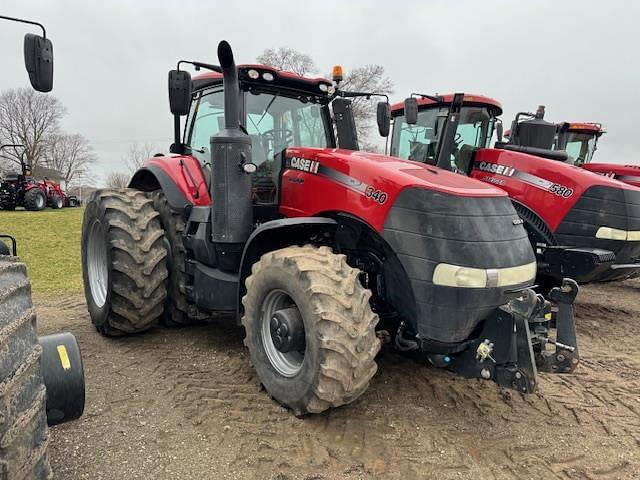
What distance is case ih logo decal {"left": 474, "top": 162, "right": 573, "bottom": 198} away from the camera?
18.3ft

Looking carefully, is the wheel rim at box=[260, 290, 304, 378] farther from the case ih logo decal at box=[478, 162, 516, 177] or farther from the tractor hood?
the case ih logo decal at box=[478, 162, 516, 177]

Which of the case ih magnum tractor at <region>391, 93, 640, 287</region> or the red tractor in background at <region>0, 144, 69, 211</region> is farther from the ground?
the case ih magnum tractor at <region>391, 93, 640, 287</region>

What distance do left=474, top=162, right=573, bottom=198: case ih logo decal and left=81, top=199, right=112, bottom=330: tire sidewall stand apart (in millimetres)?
4410

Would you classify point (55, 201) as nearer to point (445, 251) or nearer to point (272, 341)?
point (272, 341)

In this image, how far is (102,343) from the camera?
434cm

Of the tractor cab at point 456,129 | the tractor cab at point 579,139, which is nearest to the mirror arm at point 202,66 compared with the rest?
the tractor cab at point 456,129

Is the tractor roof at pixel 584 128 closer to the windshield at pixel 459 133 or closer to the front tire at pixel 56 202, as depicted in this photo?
the windshield at pixel 459 133

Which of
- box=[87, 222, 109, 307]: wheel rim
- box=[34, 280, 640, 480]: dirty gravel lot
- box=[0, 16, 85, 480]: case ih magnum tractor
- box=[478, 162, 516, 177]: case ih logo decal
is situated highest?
box=[478, 162, 516, 177]: case ih logo decal

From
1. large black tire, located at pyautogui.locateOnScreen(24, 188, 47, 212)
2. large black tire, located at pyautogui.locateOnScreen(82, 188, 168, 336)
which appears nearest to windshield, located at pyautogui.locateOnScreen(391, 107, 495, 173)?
large black tire, located at pyautogui.locateOnScreen(82, 188, 168, 336)

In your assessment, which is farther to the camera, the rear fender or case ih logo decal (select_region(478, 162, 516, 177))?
case ih logo decal (select_region(478, 162, 516, 177))

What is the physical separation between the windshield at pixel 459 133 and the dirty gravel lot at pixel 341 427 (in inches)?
125

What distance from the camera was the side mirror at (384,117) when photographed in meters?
4.63

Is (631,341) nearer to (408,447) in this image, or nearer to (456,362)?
(456,362)

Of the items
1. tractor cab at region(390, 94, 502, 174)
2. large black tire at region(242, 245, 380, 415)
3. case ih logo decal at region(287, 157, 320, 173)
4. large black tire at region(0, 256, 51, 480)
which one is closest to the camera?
large black tire at region(0, 256, 51, 480)
